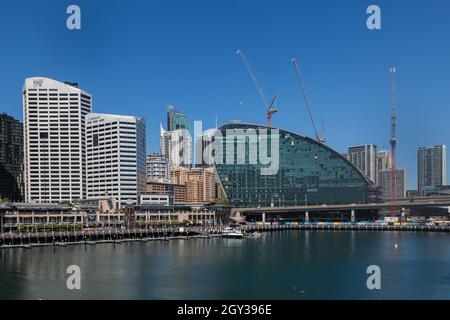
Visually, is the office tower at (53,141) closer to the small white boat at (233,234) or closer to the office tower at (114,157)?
the office tower at (114,157)

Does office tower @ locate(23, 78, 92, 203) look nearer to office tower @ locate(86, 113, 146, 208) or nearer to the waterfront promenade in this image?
office tower @ locate(86, 113, 146, 208)

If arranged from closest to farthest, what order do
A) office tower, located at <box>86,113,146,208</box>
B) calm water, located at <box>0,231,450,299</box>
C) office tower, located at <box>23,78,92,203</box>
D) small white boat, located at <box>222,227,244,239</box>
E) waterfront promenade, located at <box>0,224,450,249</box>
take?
calm water, located at <box>0,231,450,299</box>
waterfront promenade, located at <box>0,224,450,249</box>
small white boat, located at <box>222,227,244,239</box>
office tower, located at <box>86,113,146,208</box>
office tower, located at <box>23,78,92,203</box>

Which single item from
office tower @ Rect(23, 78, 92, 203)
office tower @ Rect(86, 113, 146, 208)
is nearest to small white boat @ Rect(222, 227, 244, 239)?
office tower @ Rect(86, 113, 146, 208)

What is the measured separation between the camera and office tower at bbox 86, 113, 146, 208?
178 meters

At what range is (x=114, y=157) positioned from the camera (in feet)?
590

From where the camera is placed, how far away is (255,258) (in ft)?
251

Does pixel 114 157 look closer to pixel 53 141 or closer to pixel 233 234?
pixel 53 141

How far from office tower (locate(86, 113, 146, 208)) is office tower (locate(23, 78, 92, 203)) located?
4935 mm

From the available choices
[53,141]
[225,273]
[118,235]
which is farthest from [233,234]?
[53,141]

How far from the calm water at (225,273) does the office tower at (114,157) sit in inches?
3470

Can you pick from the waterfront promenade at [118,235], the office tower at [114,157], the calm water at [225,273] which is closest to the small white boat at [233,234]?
the waterfront promenade at [118,235]

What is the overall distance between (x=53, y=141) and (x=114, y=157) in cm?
2338

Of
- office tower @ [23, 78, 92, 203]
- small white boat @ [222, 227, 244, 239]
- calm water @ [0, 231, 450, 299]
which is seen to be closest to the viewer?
calm water @ [0, 231, 450, 299]

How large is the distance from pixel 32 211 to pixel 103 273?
212ft
